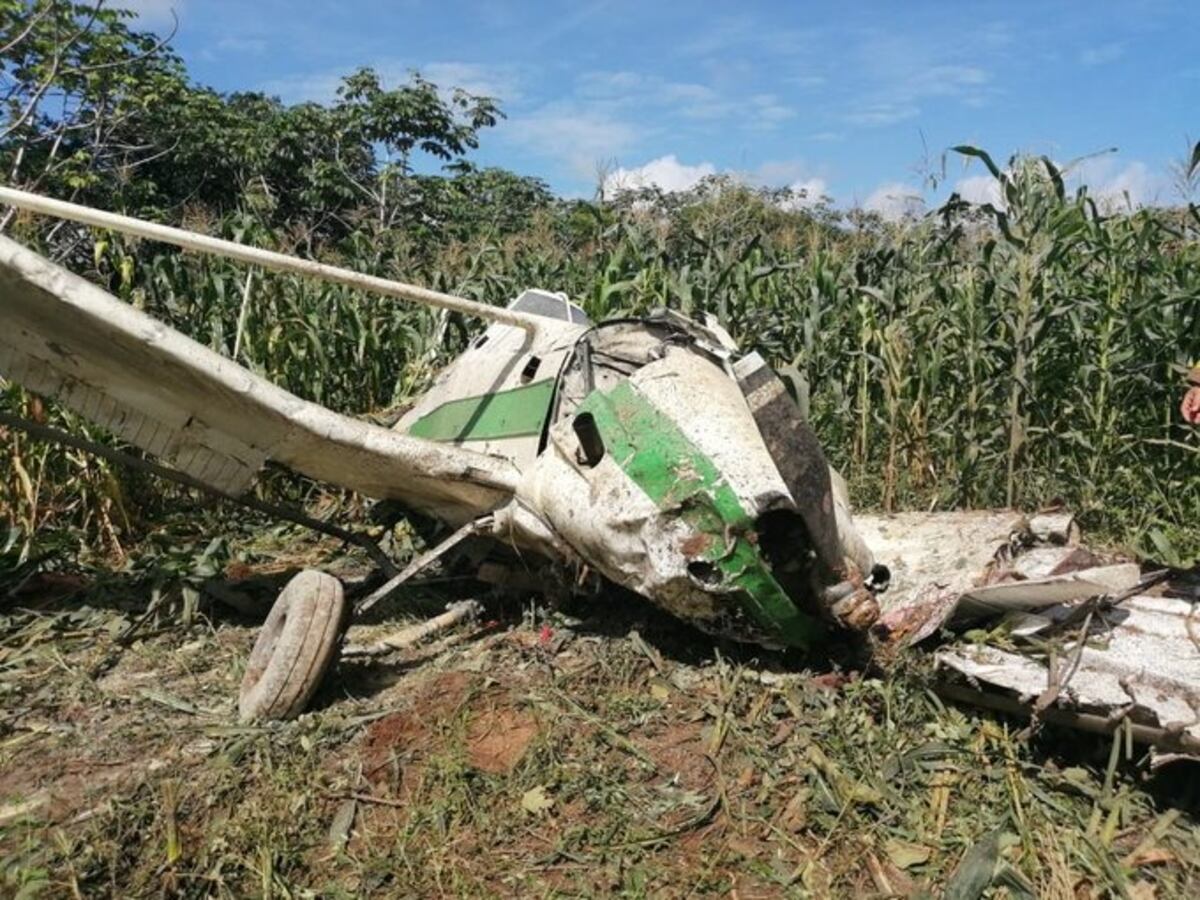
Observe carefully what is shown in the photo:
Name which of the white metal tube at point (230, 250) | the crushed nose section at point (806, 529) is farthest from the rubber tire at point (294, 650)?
the crushed nose section at point (806, 529)

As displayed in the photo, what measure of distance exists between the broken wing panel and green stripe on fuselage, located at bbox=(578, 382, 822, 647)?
85cm

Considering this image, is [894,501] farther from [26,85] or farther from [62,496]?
[26,85]

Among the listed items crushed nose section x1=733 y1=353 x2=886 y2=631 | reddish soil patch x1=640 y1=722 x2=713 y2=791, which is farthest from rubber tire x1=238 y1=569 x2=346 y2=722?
crushed nose section x1=733 y1=353 x2=886 y2=631

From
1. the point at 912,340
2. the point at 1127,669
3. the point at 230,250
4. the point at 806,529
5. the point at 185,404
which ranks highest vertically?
the point at 912,340

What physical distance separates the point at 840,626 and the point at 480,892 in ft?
6.00

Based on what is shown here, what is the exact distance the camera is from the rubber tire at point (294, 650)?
411cm

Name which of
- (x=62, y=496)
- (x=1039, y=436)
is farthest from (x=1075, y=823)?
(x=62, y=496)

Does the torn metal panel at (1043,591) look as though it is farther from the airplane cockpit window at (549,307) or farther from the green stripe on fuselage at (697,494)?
the airplane cockpit window at (549,307)

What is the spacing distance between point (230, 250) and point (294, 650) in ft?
7.06

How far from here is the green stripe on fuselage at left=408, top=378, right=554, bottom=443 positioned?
195 inches

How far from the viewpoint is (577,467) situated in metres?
4.34

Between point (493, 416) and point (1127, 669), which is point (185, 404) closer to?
point (493, 416)

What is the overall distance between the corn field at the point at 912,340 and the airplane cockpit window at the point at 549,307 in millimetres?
1453

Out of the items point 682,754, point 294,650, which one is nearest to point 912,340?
point 682,754
